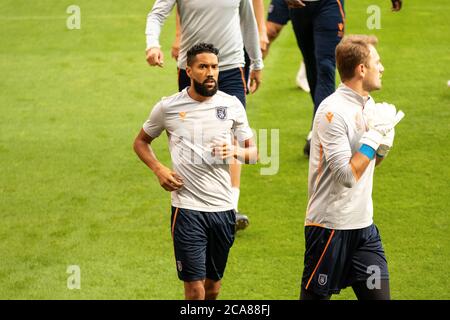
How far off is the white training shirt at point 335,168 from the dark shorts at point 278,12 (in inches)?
190

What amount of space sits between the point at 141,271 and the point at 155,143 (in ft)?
9.64

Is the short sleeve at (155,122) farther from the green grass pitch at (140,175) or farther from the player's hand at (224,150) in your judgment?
the green grass pitch at (140,175)

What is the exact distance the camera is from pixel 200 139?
5688 mm

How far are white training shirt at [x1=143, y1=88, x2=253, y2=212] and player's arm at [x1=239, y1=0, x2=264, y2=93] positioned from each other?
148 centimetres

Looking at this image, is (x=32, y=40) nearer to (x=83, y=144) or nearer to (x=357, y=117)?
(x=83, y=144)

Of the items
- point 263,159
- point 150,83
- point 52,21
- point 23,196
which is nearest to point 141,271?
point 23,196

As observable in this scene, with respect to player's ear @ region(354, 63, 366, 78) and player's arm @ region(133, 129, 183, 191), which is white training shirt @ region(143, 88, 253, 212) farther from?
player's ear @ region(354, 63, 366, 78)

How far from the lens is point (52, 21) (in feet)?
47.4

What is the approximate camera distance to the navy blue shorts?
690cm

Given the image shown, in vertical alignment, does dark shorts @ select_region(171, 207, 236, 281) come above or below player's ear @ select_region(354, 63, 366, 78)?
below

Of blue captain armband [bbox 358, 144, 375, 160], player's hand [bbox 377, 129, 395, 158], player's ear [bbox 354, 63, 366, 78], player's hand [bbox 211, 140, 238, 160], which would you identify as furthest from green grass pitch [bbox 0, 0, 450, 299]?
player's ear [bbox 354, 63, 366, 78]

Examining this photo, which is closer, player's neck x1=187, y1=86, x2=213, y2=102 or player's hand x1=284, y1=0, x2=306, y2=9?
player's neck x1=187, y1=86, x2=213, y2=102

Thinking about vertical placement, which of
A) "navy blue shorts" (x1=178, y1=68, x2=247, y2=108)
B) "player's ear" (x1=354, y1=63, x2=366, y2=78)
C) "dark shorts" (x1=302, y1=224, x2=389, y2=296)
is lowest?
"dark shorts" (x1=302, y1=224, x2=389, y2=296)

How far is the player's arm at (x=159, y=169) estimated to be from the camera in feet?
18.3
